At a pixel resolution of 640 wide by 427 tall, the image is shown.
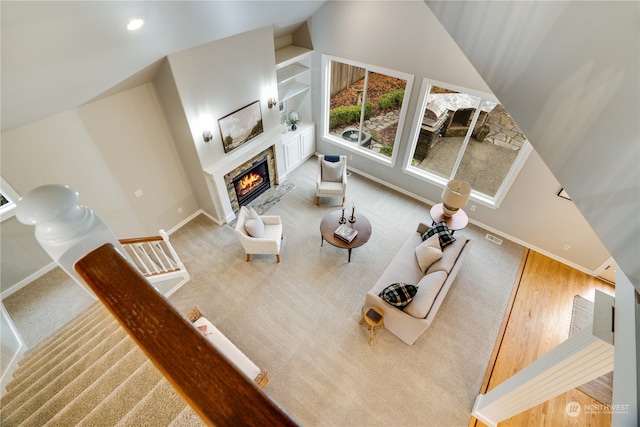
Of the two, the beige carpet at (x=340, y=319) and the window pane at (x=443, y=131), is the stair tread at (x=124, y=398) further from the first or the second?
the window pane at (x=443, y=131)

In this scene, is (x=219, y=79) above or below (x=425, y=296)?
above

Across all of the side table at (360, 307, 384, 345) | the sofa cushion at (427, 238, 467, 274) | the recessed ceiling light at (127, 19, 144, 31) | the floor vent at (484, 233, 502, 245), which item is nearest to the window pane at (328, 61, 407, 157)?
the floor vent at (484, 233, 502, 245)

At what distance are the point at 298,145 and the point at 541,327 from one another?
537 cm

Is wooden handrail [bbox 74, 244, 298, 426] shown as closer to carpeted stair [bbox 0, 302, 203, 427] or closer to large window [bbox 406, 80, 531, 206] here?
carpeted stair [bbox 0, 302, 203, 427]

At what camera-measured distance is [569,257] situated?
4.98m

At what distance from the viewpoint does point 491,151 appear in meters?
6.79

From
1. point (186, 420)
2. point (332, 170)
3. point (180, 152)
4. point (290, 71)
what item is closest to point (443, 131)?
point (332, 170)

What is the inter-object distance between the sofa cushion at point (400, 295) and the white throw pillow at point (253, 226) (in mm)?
2187

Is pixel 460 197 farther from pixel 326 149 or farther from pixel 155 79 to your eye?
pixel 155 79

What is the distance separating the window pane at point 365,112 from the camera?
6.55 metres

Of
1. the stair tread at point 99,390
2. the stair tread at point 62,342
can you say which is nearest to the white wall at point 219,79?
the stair tread at point 62,342

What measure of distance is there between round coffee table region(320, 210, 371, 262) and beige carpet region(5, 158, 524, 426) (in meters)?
0.40

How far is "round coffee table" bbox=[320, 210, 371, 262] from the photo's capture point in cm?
480

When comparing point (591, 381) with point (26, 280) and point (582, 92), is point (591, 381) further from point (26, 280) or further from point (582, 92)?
point (26, 280)
